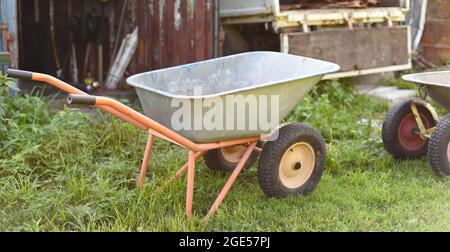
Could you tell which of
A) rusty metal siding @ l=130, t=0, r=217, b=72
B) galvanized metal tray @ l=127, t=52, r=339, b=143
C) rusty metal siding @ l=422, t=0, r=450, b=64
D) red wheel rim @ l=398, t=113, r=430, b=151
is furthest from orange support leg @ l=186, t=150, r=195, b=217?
rusty metal siding @ l=422, t=0, r=450, b=64

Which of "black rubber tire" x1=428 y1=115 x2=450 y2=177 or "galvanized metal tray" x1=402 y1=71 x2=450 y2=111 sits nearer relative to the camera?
"black rubber tire" x1=428 y1=115 x2=450 y2=177

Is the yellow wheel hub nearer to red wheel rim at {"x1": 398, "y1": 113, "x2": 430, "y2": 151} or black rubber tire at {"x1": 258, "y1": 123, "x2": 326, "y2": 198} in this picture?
black rubber tire at {"x1": 258, "y1": 123, "x2": 326, "y2": 198}

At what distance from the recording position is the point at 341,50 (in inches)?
269

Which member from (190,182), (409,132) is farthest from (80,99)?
(409,132)

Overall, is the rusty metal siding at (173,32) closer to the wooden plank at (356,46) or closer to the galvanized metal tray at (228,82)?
the wooden plank at (356,46)

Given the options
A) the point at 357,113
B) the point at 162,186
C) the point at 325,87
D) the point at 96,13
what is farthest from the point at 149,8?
the point at 162,186

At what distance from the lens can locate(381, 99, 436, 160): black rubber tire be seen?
455 cm

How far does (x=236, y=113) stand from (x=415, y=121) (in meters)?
1.99

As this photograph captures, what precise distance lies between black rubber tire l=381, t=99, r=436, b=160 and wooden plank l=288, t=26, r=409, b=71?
206cm

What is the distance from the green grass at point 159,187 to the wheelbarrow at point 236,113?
154 millimetres

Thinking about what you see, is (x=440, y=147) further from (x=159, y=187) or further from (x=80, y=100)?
(x=80, y=100)

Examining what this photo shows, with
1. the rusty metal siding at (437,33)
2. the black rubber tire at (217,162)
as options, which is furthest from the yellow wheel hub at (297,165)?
the rusty metal siding at (437,33)

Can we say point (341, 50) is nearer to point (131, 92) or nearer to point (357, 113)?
point (357, 113)

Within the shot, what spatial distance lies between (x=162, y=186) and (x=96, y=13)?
193 inches
